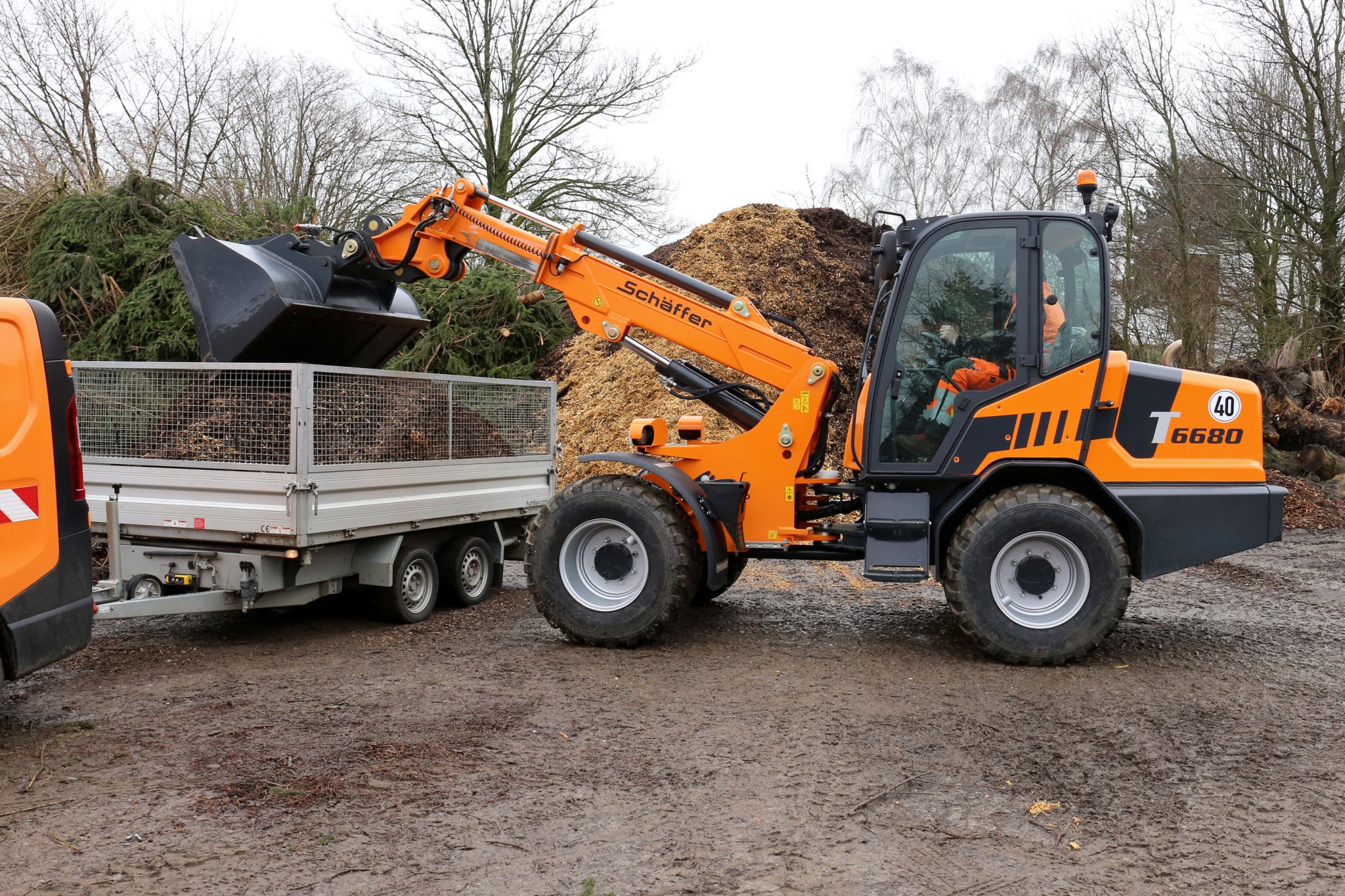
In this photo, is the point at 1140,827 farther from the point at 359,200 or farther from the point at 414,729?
the point at 359,200

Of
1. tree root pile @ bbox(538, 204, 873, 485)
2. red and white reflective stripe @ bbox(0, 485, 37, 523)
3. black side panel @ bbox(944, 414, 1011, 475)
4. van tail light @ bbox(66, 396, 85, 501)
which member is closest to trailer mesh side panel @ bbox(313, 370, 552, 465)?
van tail light @ bbox(66, 396, 85, 501)

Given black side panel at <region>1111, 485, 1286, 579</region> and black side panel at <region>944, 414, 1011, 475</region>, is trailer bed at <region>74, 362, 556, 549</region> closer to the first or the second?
black side panel at <region>944, 414, 1011, 475</region>

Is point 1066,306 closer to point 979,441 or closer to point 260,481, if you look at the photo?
point 979,441

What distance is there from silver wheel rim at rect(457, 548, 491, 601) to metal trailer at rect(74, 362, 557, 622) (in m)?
0.45

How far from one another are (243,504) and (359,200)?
1601 centimetres

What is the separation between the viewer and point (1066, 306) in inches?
227

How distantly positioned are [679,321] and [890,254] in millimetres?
1392

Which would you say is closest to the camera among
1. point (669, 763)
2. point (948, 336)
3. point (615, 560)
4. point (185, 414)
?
point (669, 763)

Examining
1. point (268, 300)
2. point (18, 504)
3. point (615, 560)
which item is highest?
point (268, 300)

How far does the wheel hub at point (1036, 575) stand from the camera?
5.72 m

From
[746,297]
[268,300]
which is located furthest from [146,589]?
[746,297]

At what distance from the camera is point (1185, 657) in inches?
237

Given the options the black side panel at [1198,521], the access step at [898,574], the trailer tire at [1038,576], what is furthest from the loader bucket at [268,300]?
the black side panel at [1198,521]

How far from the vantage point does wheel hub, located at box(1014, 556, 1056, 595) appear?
572 cm
